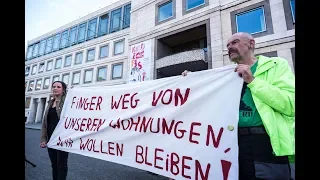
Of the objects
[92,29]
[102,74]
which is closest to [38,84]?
[92,29]

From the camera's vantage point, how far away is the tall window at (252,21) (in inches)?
391

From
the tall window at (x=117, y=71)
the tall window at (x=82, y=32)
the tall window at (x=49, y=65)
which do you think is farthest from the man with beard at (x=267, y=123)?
the tall window at (x=49, y=65)

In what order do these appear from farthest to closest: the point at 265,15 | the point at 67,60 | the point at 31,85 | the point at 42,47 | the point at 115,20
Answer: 1. the point at 42,47
2. the point at 31,85
3. the point at 67,60
4. the point at 115,20
5. the point at 265,15

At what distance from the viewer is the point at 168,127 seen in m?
1.97

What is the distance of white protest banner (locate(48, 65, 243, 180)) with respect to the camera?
1.58m

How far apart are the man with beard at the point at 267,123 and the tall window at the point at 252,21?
32.9 feet

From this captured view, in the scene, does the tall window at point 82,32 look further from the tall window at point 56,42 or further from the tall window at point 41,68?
the tall window at point 41,68

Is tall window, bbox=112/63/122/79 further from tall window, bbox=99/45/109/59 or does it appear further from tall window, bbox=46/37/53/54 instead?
tall window, bbox=46/37/53/54

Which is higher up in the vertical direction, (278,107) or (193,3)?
(193,3)

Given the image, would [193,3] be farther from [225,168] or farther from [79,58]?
[79,58]

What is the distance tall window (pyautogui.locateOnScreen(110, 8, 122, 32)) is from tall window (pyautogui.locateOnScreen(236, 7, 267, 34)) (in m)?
13.1

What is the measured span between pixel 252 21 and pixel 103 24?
1675 cm

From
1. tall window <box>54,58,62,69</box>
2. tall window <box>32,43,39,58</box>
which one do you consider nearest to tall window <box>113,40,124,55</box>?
tall window <box>54,58,62,69</box>
